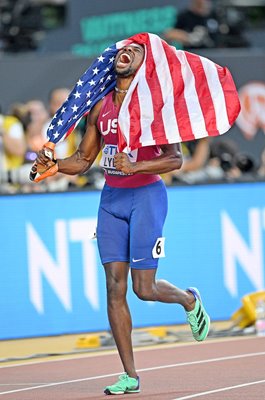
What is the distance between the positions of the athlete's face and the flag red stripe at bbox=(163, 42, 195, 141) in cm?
26

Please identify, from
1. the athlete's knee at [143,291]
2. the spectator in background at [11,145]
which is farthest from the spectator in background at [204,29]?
the athlete's knee at [143,291]

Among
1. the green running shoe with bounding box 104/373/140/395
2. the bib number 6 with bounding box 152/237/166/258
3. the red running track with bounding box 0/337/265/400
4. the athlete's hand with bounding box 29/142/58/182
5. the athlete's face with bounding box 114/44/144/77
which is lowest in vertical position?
the red running track with bounding box 0/337/265/400

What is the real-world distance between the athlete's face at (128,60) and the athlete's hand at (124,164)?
0.62 metres

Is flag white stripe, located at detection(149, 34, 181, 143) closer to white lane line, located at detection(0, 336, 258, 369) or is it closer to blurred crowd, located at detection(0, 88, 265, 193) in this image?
white lane line, located at detection(0, 336, 258, 369)

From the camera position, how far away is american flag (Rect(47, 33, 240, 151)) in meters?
9.20

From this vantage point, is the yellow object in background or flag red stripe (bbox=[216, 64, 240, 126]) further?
the yellow object in background

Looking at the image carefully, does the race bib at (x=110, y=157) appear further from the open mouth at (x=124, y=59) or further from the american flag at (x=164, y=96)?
the open mouth at (x=124, y=59)

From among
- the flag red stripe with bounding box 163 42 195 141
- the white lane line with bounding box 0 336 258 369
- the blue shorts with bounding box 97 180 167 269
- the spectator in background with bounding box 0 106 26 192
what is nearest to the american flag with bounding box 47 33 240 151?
the flag red stripe with bounding box 163 42 195 141

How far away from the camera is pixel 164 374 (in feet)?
33.5

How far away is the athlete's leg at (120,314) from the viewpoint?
9156mm

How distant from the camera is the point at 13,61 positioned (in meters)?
15.8

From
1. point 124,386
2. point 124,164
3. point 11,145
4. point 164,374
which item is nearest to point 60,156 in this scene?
point 11,145

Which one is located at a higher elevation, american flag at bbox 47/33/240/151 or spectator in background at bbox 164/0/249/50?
american flag at bbox 47/33/240/151

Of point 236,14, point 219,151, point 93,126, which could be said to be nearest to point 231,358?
point 93,126
